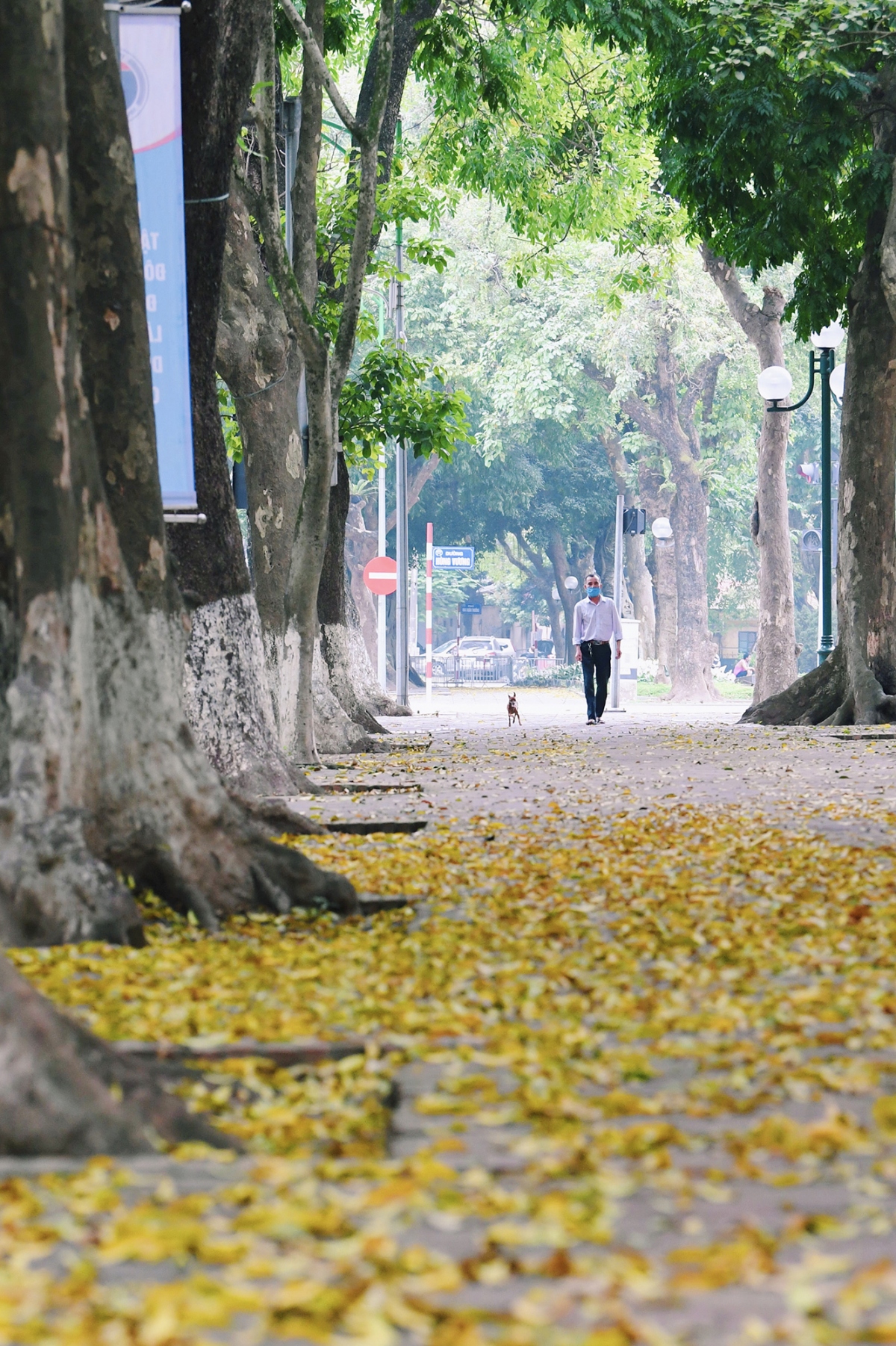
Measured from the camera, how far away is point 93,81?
7.13 metres

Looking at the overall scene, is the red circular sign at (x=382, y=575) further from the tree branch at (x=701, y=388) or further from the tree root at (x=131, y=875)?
the tree root at (x=131, y=875)

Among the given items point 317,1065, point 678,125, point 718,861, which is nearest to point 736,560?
point 678,125

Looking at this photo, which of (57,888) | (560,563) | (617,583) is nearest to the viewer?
(57,888)

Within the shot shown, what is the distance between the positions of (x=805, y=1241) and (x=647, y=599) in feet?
166

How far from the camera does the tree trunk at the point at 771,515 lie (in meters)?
27.7

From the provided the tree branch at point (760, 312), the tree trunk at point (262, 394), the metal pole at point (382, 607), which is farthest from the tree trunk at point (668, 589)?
the tree trunk at point (262, 394)

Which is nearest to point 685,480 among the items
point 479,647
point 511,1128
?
point 479,647

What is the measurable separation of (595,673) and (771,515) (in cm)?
563

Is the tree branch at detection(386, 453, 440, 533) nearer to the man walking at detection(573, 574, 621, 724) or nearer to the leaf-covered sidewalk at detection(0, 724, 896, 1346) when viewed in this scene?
the man walking at detection(573, 574, 621, 724)

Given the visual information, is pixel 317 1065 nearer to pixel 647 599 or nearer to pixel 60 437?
pixel 60 437

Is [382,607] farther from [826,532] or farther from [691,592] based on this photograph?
[826,532]

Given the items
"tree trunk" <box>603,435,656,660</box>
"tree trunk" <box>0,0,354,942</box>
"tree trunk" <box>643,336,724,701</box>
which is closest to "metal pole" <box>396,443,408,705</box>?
"tree trunk" <box>643,336,724,701</box>

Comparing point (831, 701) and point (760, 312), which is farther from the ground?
point (760, 312)

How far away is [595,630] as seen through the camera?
23500 millimetres
